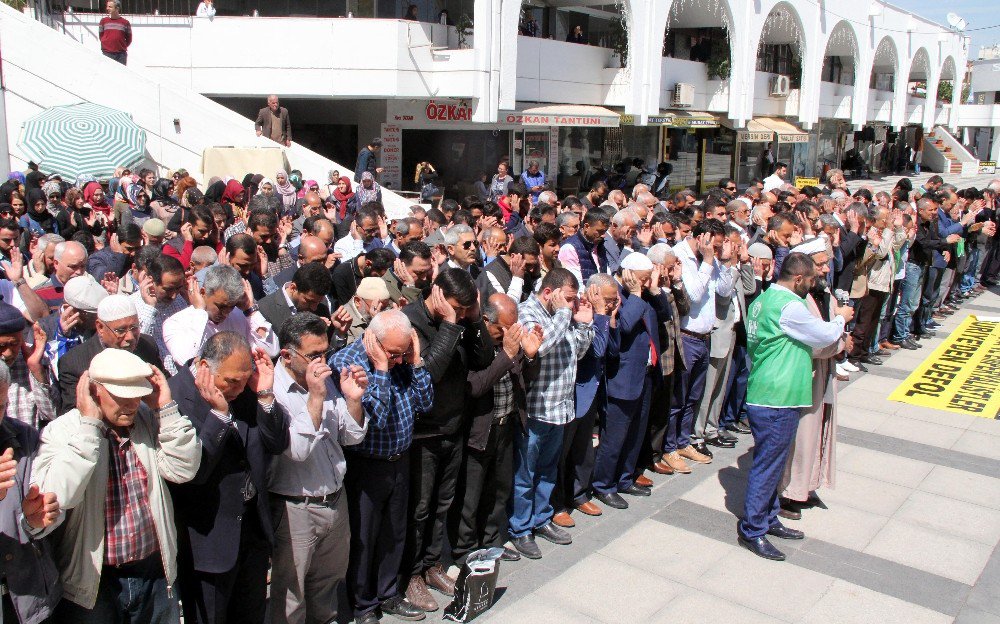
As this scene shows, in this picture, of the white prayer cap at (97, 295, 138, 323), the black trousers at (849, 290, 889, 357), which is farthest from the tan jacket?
the black trousers at (849, 290, 889, 357)

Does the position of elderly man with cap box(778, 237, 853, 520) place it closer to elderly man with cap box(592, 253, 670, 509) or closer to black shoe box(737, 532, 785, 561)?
black shoe box(737, 532, 785, 561)

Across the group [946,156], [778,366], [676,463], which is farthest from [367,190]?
[946,156]

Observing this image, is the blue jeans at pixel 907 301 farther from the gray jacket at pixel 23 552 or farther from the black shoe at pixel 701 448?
the gray jacket at pixel 23 552

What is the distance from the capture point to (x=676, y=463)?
23.2 feet

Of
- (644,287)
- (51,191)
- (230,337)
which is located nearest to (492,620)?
(230,337)

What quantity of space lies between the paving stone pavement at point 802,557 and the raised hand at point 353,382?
158cm

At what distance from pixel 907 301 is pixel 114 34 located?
1413cm

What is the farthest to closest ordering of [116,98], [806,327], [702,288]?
[116,98] < [702,288] < [806,327]

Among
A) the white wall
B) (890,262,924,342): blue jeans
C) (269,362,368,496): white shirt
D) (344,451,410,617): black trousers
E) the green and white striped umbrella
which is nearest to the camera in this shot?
(269,362,368,496): white shirt

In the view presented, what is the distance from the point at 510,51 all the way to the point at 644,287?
1254cm

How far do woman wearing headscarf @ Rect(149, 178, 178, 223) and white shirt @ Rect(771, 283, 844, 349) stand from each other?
6707mm

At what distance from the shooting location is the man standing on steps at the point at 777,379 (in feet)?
18.3

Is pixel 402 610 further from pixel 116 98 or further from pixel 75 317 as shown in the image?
pixel 116 98

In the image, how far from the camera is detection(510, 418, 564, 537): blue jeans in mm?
5516
